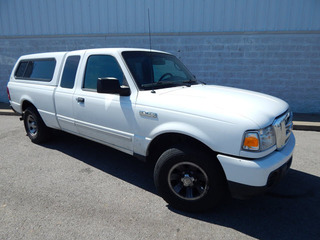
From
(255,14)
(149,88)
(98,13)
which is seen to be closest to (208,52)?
(255,14)

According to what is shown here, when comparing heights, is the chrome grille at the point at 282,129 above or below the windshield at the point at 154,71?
below

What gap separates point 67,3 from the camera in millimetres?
8398

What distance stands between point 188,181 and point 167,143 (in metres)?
0.62

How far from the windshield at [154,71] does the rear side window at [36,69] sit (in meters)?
1.91

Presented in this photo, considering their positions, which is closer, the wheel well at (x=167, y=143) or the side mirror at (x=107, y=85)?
Result: the wheel well at (x=167, y=143)

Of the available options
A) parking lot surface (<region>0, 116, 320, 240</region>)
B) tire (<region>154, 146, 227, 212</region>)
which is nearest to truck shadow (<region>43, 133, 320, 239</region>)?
parking lot surface (<region>0, 116, 320, 240</region>)

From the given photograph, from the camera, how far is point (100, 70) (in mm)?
3365

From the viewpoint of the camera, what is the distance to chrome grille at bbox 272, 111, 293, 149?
7.64 feet

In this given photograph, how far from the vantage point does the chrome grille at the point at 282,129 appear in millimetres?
2328

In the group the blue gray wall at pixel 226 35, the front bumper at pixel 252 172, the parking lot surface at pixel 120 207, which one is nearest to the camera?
the front bumper at pixel 252 172

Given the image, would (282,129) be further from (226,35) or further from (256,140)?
(226,35)

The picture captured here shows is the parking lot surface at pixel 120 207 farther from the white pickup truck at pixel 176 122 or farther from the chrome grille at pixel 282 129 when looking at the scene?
the chrome grille at pixel 282 129

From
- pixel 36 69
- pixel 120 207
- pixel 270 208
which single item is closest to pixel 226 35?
pixel 36 69

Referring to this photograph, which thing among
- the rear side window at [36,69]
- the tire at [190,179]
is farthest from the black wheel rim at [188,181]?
the rear side window at [36,69]
